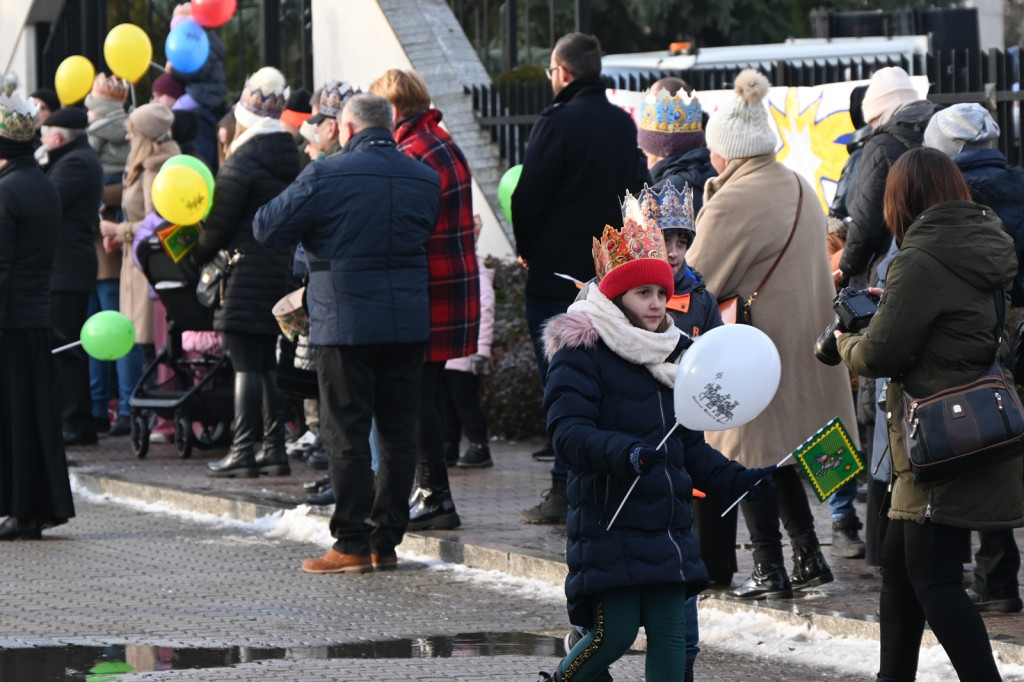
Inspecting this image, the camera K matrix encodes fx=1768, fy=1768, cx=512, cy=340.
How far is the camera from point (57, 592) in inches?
311

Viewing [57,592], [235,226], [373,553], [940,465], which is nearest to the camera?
[940,465]

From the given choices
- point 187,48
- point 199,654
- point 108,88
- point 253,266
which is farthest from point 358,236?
point 187,48

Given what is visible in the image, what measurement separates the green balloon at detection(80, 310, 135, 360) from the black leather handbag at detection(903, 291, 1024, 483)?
21.9ft

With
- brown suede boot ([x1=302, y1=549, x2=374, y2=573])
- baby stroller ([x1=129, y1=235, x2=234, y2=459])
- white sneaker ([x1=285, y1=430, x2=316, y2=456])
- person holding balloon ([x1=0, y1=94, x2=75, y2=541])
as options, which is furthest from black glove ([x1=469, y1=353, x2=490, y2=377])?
brown suede boot ([x1=302, y1=549, x2=374, y2=573])

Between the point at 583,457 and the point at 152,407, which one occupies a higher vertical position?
the point at 583,457

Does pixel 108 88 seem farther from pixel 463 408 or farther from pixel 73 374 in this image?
pixel 463 408

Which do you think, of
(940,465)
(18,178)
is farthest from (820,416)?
(18,178)

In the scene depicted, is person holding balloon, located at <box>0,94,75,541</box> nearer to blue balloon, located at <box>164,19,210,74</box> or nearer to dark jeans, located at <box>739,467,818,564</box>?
dark jeans, located at <box>739,467,818,564</box>

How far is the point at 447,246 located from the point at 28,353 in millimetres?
2272

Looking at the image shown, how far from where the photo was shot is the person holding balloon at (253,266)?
419 inches

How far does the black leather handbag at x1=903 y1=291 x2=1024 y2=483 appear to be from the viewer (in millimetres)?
5355

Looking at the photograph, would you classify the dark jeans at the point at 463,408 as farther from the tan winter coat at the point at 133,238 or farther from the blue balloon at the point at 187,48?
the blue balloon at the point at 187,48

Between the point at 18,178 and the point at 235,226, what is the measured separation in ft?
6.25

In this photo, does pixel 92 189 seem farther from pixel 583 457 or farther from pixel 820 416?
pixel 583 457
